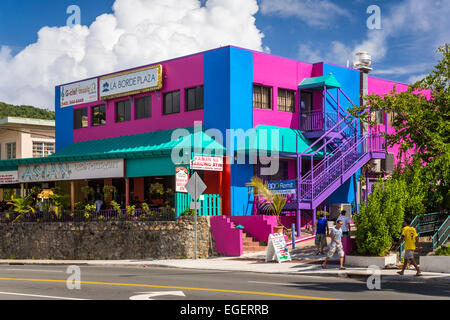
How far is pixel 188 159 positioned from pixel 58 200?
30.6 ft

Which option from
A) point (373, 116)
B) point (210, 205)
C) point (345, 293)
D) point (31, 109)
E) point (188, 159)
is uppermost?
point (31, 109)

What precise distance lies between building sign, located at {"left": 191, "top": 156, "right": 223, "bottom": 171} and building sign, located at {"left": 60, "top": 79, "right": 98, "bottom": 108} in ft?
38.7

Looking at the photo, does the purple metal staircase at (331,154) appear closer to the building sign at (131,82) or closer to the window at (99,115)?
the building sign at (131,82)

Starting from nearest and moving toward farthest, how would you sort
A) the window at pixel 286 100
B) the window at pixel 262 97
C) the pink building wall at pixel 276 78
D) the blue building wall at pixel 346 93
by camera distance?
the pink building wall at pixel 276 78, the window at pixel 262 97, the window at pixel 286 100, the blue building wall at pixel 346 93

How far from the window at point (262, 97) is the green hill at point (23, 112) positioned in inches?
1771

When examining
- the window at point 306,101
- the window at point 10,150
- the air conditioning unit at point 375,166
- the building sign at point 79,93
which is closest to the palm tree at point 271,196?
the window at point 306,101

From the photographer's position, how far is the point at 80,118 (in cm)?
3750

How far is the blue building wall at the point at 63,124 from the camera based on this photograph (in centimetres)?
3794
